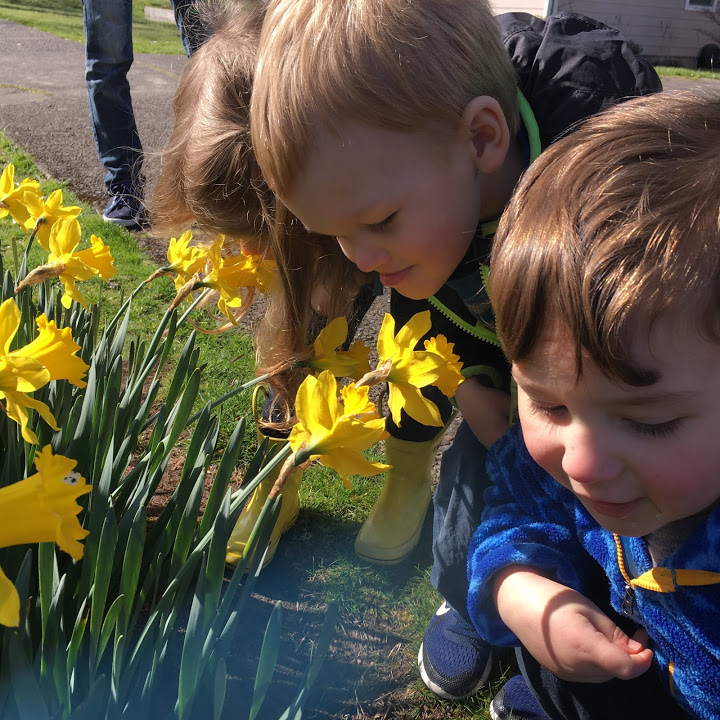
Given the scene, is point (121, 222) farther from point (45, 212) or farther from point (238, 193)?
point (45, 212)

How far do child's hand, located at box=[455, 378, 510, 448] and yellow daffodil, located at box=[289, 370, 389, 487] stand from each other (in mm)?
676

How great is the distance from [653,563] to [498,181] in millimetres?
786

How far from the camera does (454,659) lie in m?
1.59

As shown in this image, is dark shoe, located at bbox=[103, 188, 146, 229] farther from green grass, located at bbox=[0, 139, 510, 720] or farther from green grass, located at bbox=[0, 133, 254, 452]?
green grass, located at bbox=[0, 139, 510, 720]

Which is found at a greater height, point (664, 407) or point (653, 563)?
point (664, 407)

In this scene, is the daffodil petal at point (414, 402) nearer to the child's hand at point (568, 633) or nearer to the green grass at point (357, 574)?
the child's hand at point (568, 633)

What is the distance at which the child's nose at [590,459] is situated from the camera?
0.96 metres

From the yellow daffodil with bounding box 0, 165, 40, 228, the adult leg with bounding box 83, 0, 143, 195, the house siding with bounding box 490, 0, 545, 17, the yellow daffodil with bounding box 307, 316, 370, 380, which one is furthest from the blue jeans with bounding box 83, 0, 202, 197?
the house siding with bounding box 490, 0, 545, 17

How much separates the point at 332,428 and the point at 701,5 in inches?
676

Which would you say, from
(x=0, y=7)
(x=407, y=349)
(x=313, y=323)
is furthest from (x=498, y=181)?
(x=0, y=7)

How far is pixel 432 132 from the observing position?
1353 mm

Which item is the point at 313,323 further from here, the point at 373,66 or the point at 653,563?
the point at 653,563

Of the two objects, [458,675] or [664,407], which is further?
[458,675]

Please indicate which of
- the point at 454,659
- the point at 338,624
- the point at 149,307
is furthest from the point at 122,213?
the point at 454,659
